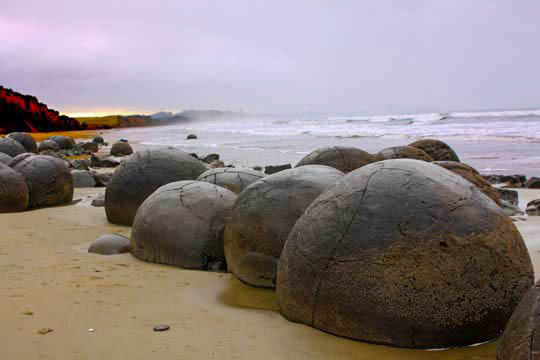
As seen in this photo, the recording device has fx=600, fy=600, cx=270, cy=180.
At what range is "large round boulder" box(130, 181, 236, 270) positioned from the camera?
6.16 meters

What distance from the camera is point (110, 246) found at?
689 centimetres

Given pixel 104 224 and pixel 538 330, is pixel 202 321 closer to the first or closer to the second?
pixel 538 330

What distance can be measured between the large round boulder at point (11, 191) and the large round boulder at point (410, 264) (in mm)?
7328

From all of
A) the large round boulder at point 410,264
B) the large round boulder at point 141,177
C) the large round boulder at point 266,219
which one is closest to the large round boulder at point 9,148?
the large round boulder at point 141,177

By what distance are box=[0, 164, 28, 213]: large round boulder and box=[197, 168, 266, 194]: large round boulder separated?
4.11m

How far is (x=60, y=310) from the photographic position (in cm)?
457

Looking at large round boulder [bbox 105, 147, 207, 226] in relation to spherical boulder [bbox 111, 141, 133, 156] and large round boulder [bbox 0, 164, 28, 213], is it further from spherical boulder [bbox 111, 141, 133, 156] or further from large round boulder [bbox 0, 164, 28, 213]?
spherical boulder [bbox 111, 141, 133, 156]

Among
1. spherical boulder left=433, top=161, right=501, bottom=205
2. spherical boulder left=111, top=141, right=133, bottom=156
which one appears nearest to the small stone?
spherical boulder left=433, top=161, right=501, bottom=205

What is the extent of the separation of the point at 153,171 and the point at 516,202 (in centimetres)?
609

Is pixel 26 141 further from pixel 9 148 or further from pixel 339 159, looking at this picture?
pixel 339 159

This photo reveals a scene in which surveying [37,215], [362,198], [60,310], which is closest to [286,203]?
[362,198]

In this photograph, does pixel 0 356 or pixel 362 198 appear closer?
pixel 0 356

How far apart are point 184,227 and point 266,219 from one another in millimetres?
1233

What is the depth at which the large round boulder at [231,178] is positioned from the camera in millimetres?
7629
